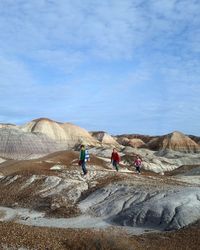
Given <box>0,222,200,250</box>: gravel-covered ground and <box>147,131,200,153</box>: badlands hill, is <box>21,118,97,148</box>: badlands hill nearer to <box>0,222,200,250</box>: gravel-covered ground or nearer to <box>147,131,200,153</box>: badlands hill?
<box>147,131,200,153</box>: badlands hill

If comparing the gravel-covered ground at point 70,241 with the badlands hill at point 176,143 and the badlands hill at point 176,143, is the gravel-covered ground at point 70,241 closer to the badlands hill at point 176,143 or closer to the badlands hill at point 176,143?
the badlands hill at point 176,143

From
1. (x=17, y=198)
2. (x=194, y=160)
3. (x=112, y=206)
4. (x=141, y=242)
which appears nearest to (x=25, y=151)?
(x=194, y=160)

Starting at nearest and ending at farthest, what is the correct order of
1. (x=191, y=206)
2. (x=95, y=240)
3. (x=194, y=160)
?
(x=95, y=240) → (x=191, y=206) → (x=194, y=160)

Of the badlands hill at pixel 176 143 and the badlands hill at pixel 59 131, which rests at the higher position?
the badlands hill at pixel 59 131

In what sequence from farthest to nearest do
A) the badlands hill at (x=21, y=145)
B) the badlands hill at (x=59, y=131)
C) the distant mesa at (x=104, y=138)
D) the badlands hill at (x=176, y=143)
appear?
the badlands hill at (x=176, y=143) < the distant mesa at (x=104, y=138) < the badlands hill at (x=59, y=131) < the badlands hill at (x=21, y=145)

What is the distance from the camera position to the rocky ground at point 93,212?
50.5ft

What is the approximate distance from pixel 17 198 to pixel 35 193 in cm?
111

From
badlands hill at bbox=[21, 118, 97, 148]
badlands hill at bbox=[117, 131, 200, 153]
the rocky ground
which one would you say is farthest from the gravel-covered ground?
badlands hill at bbox=[117, 131, 200, 153]

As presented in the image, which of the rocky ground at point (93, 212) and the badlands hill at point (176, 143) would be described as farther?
the badlands hill at point (176, 143)

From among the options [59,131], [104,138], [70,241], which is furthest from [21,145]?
[104,138]

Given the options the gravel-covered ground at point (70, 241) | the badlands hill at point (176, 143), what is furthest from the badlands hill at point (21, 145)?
the badlands hill at point (176, 143)

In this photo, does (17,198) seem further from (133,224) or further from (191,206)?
(191,206)

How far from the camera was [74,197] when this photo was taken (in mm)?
29141

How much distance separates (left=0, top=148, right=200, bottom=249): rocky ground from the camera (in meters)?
15.4
